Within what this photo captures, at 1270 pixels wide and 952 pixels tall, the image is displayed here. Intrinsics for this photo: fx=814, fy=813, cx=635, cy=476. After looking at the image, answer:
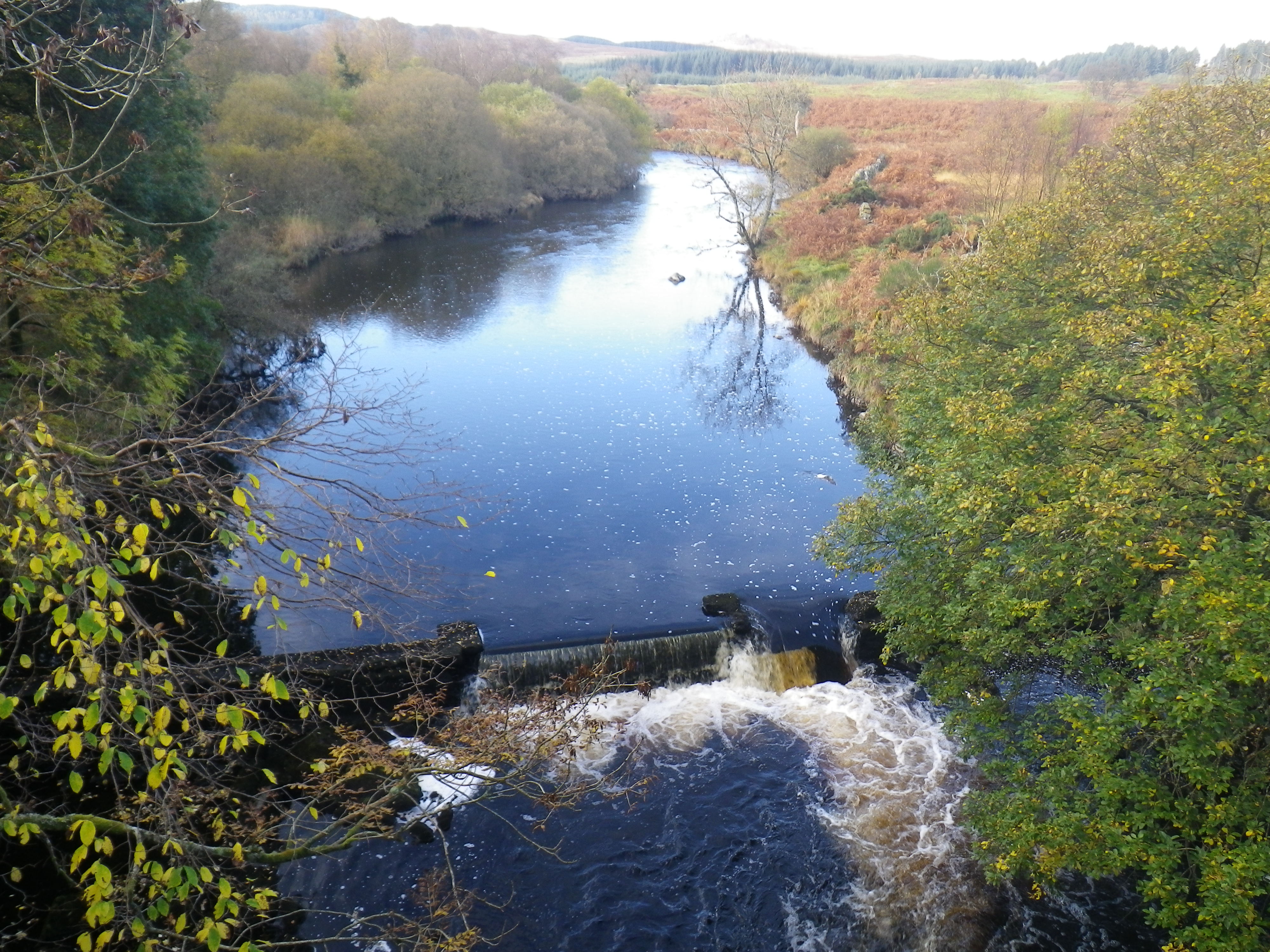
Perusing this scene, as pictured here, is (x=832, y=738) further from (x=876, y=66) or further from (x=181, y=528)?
(x=876, y=66)

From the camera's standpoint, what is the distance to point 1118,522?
28.2 feet

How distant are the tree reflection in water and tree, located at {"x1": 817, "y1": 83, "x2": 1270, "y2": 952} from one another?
469 inches

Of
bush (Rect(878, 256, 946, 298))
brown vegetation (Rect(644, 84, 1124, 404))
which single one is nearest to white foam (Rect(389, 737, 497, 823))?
brown vegetation (Rect(644, 84, 1124, 404))

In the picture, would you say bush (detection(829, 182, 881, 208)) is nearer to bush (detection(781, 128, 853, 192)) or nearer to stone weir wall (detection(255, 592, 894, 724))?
bush (detection(781, 128, 853, 192))

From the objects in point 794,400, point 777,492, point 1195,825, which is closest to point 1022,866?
point 1195,825

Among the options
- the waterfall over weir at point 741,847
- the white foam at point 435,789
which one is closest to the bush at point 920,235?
the waterfall over weir at point 741,847

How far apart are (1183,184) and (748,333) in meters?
23.9

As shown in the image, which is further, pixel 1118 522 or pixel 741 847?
pixel 741 847

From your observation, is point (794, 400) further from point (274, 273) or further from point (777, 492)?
point (274, 273)

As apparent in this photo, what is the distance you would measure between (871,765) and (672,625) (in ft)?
15.2

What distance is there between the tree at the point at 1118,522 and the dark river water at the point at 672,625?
1473 millimetres

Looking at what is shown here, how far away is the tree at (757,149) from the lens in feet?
141

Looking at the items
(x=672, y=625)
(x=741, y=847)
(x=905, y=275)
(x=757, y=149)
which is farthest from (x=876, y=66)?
(x=741, y=847)

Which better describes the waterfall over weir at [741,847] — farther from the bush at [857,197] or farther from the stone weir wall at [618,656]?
Result: the bush at [857,197]
